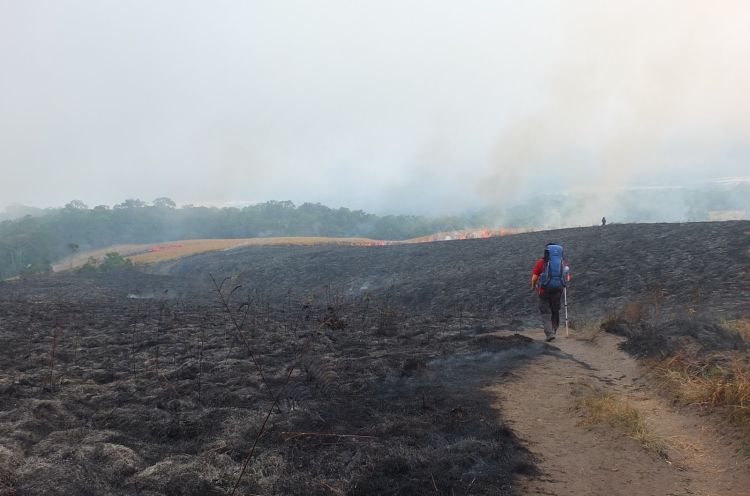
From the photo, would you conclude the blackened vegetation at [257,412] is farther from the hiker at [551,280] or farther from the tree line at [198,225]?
the tree line at [198,225]

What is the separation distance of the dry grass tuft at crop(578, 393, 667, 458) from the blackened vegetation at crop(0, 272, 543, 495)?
1199 mm

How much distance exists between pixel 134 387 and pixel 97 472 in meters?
3.63

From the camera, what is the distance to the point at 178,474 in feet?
16.1

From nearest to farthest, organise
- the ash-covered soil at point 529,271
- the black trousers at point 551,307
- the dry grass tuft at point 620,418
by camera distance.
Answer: the dry grass tuft at point 620,418 → the black trousers at point 551,307 → the ash-covered soil at point 529,271

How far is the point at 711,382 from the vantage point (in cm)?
652

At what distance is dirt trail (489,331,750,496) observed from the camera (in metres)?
4.59

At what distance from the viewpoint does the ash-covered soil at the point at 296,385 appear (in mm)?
4949

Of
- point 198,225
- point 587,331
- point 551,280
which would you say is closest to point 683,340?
point 551,280

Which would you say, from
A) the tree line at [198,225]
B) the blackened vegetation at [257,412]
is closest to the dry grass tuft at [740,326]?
the blackened vegetation at [257,412]

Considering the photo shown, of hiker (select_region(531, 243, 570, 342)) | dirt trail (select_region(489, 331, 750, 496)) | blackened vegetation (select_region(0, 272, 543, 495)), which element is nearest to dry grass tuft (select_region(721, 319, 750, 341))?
dirt trail (select_region(489, 331, 750, 496))

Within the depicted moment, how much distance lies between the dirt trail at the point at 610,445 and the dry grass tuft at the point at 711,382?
0.25 metres

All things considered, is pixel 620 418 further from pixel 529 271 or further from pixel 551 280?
pixel 529 271

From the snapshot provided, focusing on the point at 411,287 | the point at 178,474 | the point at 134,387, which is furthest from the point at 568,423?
the point at 411,287

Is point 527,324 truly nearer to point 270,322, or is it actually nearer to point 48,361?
point 270,322
